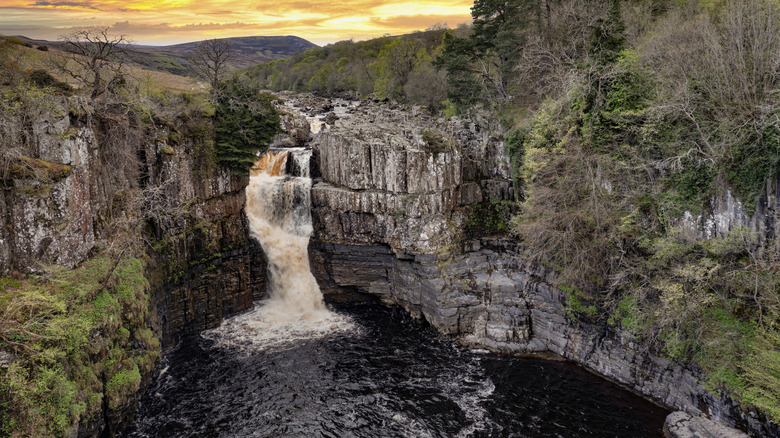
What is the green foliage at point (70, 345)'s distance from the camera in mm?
16672

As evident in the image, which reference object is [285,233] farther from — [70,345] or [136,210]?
[70,345]

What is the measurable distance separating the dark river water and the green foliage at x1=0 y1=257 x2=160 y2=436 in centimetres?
369

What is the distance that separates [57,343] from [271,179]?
2136 cm

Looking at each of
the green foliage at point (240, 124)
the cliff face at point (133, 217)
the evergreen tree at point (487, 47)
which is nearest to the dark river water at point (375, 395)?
the cliff face at point (133, 217)

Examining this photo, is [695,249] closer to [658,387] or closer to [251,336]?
[658,387]

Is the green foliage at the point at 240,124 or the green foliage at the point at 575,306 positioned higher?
the green foliage at the point at 240,124

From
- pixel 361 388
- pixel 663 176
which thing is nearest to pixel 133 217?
pixel 361 388

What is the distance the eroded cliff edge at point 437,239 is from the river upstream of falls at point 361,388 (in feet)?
5.98

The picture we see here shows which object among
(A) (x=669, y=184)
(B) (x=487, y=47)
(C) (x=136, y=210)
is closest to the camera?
(A) (x=669, y=184)

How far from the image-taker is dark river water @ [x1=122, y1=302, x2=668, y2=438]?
75.7 ft

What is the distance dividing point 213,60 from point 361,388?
78.6ft

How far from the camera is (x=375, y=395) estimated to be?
25.7 metres

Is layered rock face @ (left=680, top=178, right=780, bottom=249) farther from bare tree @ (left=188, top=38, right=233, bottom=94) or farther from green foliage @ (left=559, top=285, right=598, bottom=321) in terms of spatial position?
bare tree @ (left=188, top=38, right=233, bottom=94)

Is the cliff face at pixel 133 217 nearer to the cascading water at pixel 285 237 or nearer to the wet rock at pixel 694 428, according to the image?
the cascading water at pixel 285 237
